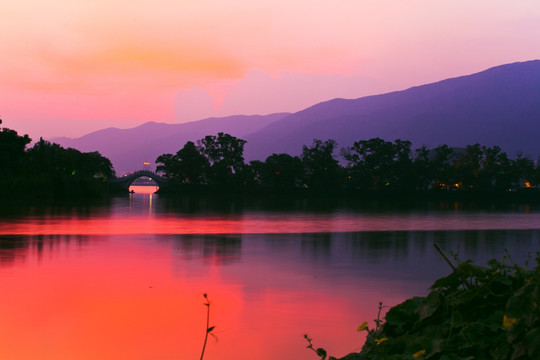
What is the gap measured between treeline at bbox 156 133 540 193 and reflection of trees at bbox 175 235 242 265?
107 m

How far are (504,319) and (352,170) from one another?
131 meters

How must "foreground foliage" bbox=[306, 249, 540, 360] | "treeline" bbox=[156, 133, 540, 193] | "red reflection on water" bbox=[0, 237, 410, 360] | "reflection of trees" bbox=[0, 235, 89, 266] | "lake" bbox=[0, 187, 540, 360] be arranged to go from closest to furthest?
"foreground foliage" bbox=[306, 249, 540, 360] → "red reflection on water" bbox=[0, 237, 410, 360] → "lake" bbox=[0, 187, 540, 360] → "reflection of trees" bbox=[0, 235, 89, 266] → "treeline" bbox=[156, 133, 540, 193]

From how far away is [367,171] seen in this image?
13075 cm

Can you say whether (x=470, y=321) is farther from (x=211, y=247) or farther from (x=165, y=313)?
(x=211, y=247)

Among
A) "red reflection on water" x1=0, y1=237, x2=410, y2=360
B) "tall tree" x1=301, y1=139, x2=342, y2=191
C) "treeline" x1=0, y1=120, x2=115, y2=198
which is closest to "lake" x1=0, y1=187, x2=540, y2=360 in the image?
"red reflection on water" x1=0, y1=237, x2=410, y2=360

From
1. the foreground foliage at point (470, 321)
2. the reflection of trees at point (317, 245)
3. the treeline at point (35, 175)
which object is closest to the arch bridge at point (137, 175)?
the treeline at point (35, 175)

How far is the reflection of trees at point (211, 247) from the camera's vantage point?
17212 mm

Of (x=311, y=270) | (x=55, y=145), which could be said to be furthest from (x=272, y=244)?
(x=55, y=145)

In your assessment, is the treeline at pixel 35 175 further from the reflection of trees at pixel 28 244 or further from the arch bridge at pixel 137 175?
the arch bridge at pixel 137 175

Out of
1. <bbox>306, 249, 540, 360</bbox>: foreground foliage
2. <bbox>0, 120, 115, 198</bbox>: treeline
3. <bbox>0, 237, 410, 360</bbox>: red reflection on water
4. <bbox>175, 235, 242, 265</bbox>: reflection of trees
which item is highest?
<bbox>0, 120, 115, 198</bbox>: treeline

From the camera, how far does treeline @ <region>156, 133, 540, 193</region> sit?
13012 cm

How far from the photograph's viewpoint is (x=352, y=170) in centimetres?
13288

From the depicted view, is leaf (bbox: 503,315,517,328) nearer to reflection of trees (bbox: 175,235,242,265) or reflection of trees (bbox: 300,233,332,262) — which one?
reflection of trees (bbox: 175,235,242,265)

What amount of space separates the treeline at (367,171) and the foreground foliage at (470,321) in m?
128
